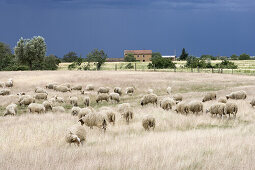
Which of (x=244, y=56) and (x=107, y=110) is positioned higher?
(x=244, y=56)

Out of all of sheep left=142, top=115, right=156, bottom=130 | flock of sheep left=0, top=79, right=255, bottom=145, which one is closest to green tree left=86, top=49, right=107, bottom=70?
flock of sheep left=0, top=79, right=255, bottom=145

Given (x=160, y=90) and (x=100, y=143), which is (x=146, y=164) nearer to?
(x=100, y=143)

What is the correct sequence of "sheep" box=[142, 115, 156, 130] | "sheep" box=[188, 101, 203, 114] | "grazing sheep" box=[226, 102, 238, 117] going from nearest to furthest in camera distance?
"sheep" box=[142, 115, 156, 130], "grazing sheep" box=[226, 102, 238, 117], "sheep" box=[188, 101, 203, 114]

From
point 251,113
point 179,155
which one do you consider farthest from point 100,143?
point 251,113

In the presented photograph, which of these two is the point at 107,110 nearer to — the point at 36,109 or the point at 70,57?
the point at 36,109

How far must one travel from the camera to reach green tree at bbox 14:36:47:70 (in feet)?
275

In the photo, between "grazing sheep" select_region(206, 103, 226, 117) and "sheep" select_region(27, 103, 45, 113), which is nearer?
"grazing sheep" select_region(206, 103, 226, 117)

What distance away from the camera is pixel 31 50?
8288 centimetres

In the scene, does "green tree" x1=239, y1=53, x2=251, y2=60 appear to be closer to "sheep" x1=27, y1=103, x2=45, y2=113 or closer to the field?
the field

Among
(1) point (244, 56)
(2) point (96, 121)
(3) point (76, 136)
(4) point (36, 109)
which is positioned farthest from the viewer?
(1) point (244, 56)

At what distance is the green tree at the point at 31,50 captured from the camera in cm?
8375

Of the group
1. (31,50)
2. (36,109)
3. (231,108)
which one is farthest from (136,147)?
(31,50)

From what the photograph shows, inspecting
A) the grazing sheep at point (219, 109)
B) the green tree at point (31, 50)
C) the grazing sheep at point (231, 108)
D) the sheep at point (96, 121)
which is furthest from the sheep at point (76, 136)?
the green tree at point (31, 50)

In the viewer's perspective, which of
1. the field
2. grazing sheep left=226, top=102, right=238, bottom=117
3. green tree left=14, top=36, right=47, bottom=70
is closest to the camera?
the field
